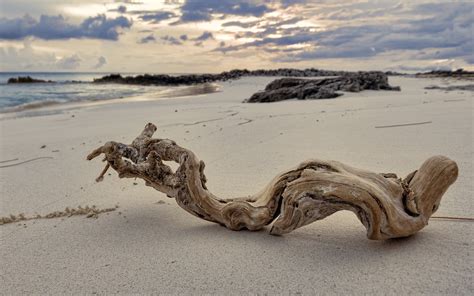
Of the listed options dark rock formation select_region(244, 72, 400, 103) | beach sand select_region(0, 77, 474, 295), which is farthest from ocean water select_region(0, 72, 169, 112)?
beach sand select_region(0, 77, 474, 295)

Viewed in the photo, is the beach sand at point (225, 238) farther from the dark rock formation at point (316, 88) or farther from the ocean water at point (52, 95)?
the ocean water at point (52, 95)

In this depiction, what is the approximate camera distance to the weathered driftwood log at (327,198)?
2543 mm

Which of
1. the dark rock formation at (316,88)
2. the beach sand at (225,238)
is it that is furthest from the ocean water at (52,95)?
the beach sand at (225,238)

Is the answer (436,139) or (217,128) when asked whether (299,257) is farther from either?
(217,128)

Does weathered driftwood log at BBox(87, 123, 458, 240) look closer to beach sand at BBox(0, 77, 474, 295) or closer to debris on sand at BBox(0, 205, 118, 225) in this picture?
beach sand at BBox(0, 77, 474, 295)

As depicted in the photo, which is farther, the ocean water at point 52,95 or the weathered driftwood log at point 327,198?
the ocean water at point 52,95

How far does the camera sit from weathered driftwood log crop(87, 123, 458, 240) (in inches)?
100

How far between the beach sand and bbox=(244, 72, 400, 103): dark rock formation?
6.36 meters

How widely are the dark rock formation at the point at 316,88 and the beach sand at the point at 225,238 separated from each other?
6.36 metres

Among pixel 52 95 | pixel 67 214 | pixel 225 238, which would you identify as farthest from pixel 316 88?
pixel 52 95

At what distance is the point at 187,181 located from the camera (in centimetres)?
314

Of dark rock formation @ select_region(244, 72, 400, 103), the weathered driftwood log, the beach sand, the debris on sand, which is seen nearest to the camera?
the beach sand

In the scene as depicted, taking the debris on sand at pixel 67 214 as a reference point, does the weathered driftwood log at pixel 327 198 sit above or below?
above

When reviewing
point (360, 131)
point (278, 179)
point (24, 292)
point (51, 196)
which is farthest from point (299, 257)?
point (360, 131)
